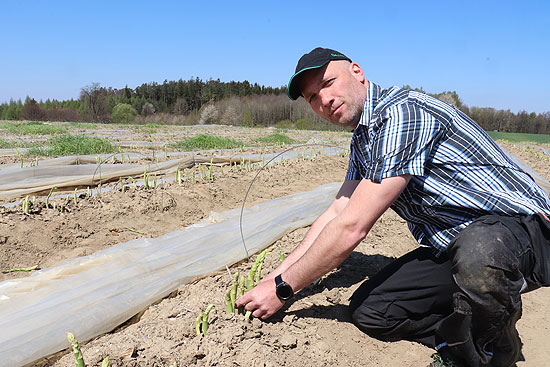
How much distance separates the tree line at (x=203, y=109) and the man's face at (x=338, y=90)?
2389 centimetres

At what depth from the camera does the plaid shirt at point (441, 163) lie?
1.50 m

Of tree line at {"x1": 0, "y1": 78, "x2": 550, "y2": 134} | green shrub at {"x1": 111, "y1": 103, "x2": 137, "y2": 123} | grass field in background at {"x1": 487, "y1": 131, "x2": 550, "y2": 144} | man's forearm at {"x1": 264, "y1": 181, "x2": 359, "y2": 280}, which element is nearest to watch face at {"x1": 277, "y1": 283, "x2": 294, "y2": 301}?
man's forearm at {"x1": 264, "y1": 181, "x2": 359, "y2": 280}

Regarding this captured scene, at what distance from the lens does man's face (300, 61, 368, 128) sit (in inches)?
65.3

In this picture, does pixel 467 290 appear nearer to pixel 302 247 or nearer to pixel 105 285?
pixel 302 247

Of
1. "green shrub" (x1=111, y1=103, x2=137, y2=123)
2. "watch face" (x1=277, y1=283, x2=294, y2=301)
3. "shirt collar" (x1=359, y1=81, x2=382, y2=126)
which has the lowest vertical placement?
"watch face" (x1=277, y1=283, x2=294, y2=301)

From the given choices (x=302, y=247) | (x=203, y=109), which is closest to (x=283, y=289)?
(x=302, y=247)

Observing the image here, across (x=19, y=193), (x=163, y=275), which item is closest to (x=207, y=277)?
(x=163, y=275)

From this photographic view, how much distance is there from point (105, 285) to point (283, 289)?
979 mm

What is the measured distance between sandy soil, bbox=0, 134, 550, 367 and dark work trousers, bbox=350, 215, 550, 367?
0.13 metres

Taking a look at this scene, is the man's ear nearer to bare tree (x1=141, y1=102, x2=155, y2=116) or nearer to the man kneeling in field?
the man kneeling in field

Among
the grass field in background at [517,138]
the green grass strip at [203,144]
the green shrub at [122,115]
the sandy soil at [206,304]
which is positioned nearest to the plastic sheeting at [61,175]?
the sandy soil at [206,304]

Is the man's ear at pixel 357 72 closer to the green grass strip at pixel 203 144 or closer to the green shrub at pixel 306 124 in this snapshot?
the green grass strip at pixel 203 144

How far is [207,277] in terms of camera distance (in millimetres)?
2311

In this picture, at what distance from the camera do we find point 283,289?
1.63 m
